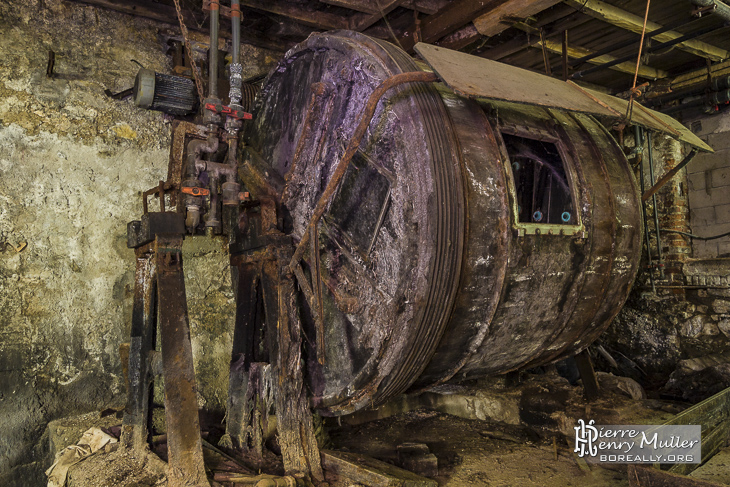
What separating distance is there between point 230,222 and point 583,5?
124 inches

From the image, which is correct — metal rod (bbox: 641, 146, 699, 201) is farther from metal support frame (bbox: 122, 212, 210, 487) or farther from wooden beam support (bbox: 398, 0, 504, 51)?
metal support frame (bbox: 122, 212, 210, 487)

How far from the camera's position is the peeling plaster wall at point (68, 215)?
11.9 feet

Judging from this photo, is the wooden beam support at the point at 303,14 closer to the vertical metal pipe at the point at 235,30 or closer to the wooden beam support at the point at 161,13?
the wooden beam support at the point at 161,13

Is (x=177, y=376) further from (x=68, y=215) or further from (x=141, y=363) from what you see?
(x=68, y=215)

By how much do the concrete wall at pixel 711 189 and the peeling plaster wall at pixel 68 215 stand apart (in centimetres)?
490

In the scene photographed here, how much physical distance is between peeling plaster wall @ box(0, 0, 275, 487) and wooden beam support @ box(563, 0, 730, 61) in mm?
3631

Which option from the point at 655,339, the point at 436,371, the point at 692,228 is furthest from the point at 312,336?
the point at 692,228

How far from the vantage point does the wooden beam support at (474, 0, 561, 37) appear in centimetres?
360

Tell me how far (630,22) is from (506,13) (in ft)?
4.05

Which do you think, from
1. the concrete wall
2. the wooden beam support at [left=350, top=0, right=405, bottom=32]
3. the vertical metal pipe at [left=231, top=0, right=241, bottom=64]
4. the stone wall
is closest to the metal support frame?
the vertical metal pipe at [left=231, top=0, right=241, bottom=64]

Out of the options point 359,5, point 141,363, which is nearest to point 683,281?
point 359,5

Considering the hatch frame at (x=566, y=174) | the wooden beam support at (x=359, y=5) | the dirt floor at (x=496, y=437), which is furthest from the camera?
the wooden beam support at (x=359, y=5)

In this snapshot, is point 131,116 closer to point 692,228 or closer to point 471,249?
point 471,249

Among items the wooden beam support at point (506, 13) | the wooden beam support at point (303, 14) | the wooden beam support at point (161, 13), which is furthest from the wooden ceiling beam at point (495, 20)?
the wooden beam support at point (161, 13)
